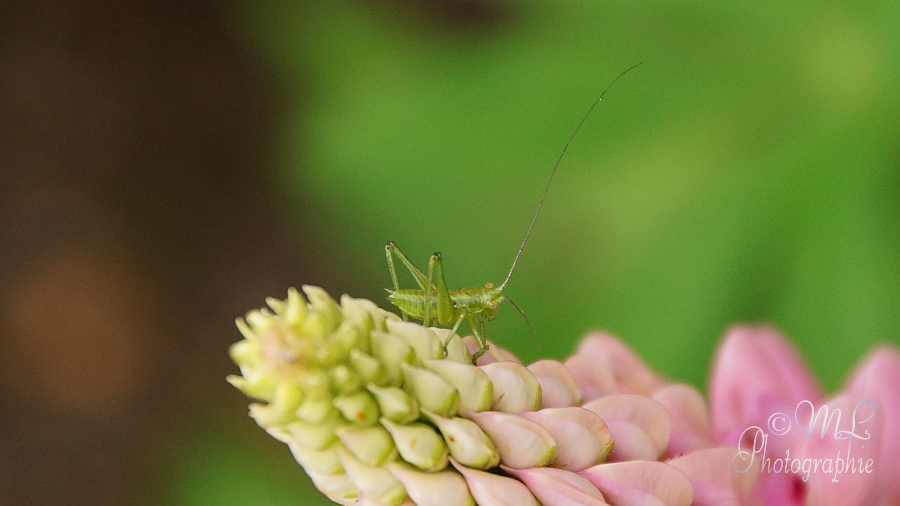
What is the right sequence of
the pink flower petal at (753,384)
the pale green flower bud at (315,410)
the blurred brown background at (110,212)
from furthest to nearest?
1. the blurred brown background at (110,212)
2. the pink flower petal at (753,384)
3. the pale green flower bud at (315,410)

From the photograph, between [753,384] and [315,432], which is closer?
[315,432]

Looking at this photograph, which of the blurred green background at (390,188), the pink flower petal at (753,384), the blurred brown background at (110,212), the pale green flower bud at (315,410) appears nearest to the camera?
the pale green flower bud at (315,410)

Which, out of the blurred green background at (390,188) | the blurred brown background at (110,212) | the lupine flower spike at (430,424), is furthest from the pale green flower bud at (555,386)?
the blurred brown background at (110,212)

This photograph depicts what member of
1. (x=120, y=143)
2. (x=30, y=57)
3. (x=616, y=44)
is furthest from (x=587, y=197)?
(x=30, y=57)

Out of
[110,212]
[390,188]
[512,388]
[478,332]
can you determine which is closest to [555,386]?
[512,388]

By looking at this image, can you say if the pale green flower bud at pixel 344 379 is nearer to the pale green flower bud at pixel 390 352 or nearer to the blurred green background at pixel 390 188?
the pale green flower bud at pixel 390 352
